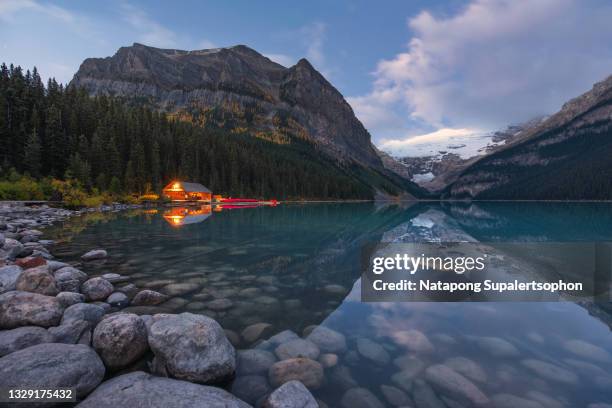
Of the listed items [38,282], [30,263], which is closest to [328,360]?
[38,282]

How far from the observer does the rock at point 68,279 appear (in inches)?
353

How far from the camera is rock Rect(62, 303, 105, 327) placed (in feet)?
21.7

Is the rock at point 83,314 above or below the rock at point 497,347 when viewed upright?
above

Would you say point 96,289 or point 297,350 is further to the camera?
point 96,289

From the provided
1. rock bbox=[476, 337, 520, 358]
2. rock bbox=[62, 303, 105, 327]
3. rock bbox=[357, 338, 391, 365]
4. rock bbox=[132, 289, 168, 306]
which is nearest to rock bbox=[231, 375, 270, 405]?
rock bbox=[357, 338, 391, 365]

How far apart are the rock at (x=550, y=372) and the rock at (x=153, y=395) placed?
601 centimetres

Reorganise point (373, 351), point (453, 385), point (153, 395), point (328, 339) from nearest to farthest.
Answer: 1. point (153, 395)
2. point (453, 385)
3. point (373, 351)
4. point (328, 339)

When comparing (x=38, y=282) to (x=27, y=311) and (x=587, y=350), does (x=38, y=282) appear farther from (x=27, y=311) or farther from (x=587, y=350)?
(x=587, y=350)

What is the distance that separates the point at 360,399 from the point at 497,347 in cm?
417

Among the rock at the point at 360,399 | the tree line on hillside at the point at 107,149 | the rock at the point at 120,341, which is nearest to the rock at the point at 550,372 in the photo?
the rock at the point at 360,399

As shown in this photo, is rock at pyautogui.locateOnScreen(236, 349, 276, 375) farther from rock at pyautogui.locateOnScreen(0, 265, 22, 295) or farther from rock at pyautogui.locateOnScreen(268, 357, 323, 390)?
rock at pyautogui.locateOnScreen(0, 265, 22, 295)

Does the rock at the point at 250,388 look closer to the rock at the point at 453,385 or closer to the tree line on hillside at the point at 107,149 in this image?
the rock at the point at 453,385

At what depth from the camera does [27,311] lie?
6.34 metres

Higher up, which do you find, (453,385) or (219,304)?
(219,304)
